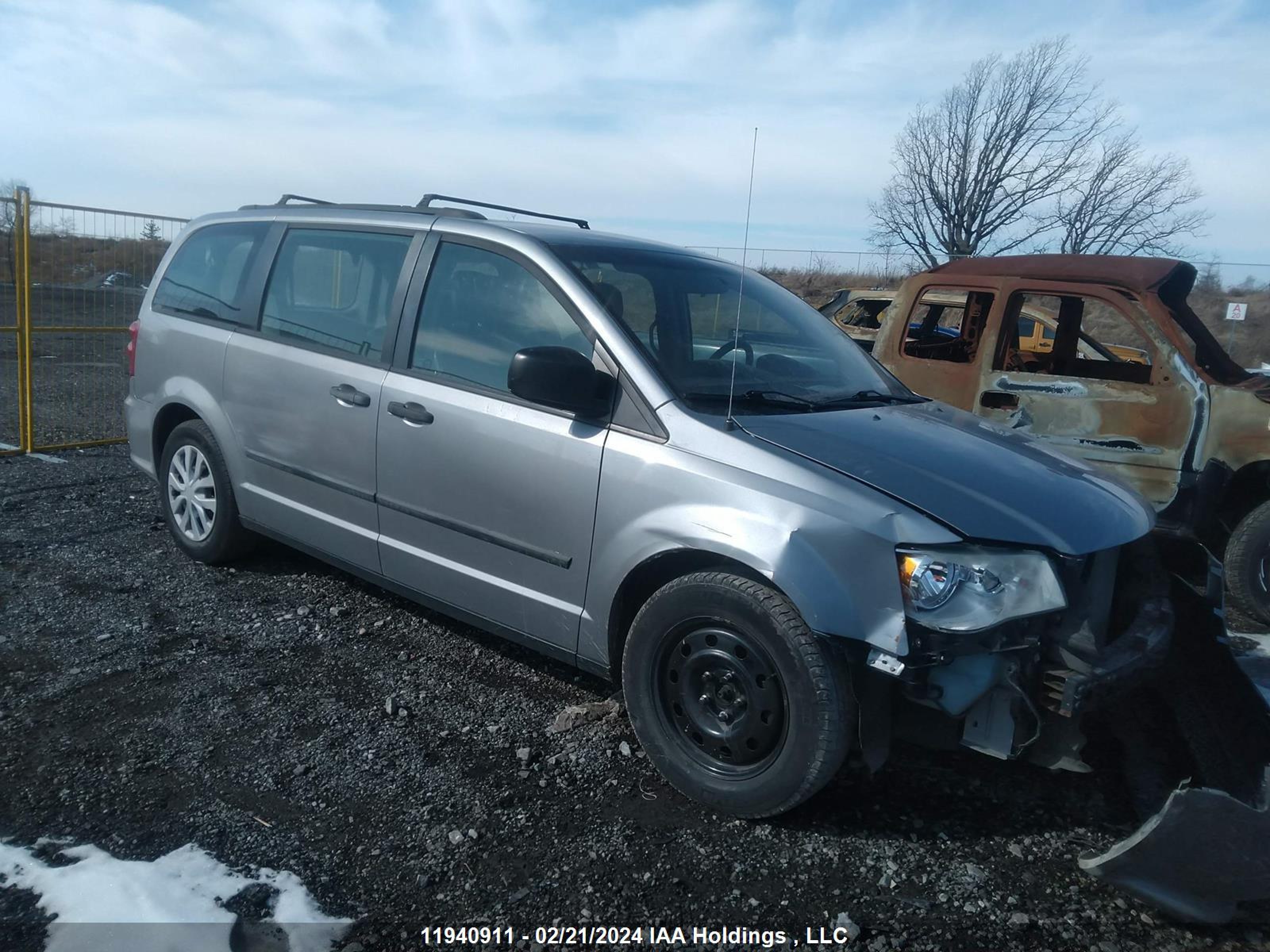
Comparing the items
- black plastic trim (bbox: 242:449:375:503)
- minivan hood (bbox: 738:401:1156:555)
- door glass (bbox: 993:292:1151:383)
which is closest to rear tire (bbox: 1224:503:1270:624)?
door glass (bbox: 993:292:1151:383)

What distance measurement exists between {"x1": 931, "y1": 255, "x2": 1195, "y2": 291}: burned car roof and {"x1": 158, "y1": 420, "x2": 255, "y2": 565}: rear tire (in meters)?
4.53

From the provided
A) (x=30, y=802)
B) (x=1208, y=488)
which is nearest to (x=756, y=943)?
(x=30, y=802)

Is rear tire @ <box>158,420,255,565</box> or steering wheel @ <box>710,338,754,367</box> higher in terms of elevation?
steering wheel @ <box>710,338,754,367</box>

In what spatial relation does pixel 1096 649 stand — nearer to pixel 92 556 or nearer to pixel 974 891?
pixel 974 891

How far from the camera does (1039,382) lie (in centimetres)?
565

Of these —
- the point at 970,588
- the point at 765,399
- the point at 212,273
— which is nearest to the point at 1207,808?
the point at 970,588

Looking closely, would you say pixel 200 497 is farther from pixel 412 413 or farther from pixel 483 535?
pixel 483 535

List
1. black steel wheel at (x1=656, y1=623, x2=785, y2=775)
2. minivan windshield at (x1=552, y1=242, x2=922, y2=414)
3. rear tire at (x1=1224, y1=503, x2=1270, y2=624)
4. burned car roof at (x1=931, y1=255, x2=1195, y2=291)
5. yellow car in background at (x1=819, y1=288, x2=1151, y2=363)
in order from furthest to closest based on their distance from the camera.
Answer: yellow car in background at (x1=819, y1=288, x2=1151, y2=363), burned car roof at (x1=931, y1=255, x2=1195, y2=291), rear tire at (x1=1224, y1=503, x2=1270, y2=624), minivan windshield at (x1=552, y1=242, x2=922, y2=414), black steel wheel at (x1=656, y1=623, x2=785, y2=775)

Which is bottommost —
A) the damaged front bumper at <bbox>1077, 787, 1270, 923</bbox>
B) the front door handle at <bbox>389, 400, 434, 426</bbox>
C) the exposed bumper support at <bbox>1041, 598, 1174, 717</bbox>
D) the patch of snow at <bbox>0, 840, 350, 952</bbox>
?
the patch of snow at <bbox>0, 840, 350, 952</bbox>

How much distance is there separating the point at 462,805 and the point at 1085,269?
15.7ft

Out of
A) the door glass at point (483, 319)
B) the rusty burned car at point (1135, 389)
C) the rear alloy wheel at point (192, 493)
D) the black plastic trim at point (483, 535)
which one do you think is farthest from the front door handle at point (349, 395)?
the rusty burned car at point (1135, 389)

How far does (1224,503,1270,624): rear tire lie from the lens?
5.09 m

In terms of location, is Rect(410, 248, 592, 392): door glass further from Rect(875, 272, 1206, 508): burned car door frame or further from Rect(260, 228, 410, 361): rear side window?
Rect(875, 272, 1206, 508): burned car door frame

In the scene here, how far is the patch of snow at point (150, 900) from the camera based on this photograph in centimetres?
235
